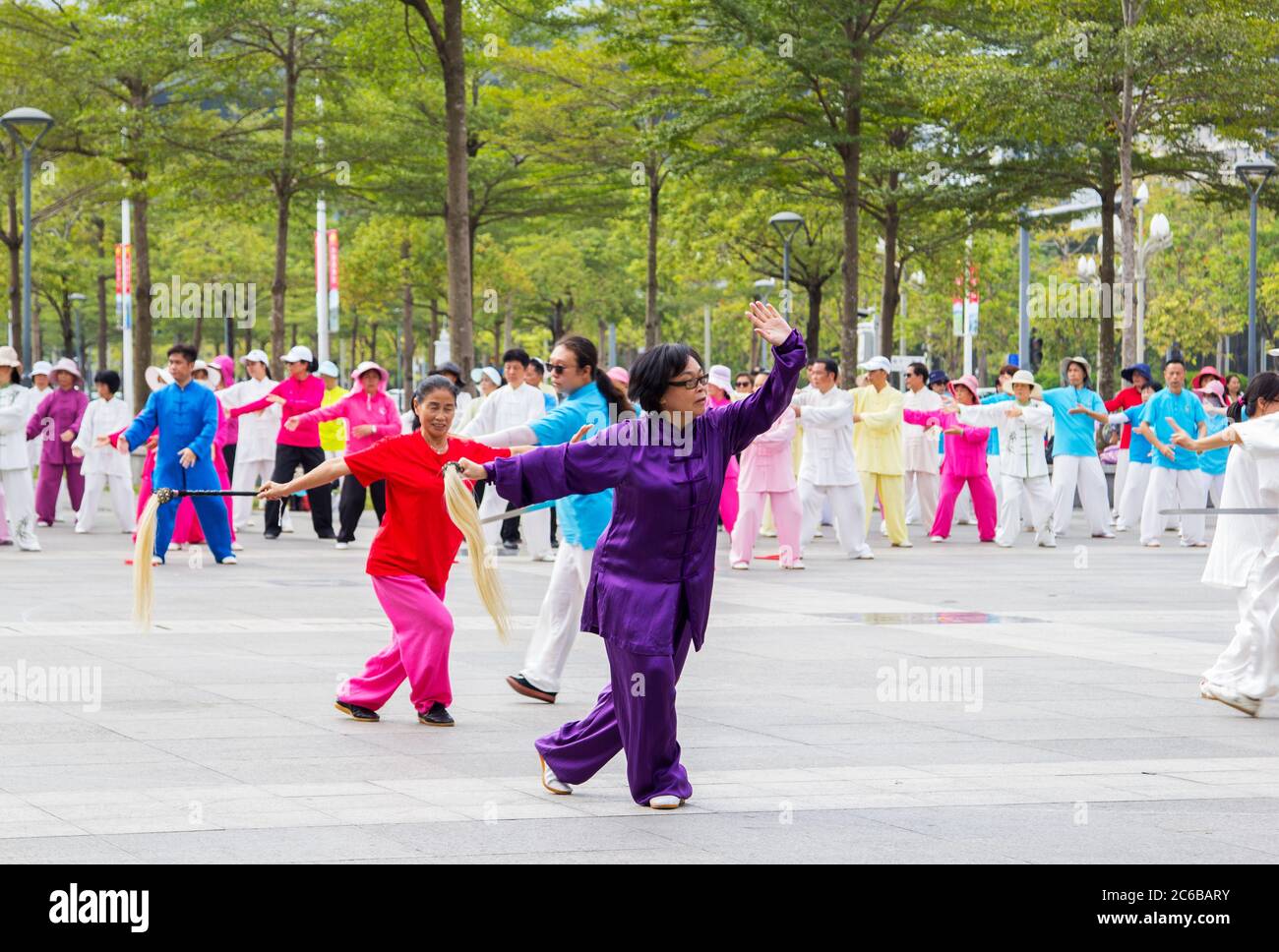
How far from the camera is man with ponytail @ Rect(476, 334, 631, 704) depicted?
9.23 m

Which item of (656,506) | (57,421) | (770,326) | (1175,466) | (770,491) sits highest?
(770,326)

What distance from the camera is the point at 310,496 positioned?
66.5ft

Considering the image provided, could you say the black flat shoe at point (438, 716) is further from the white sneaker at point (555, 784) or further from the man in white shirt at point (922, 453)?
the man in white shirt at point (922, 453)

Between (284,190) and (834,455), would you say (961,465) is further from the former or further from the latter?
(284,190)

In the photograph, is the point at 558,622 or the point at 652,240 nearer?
the point at 558,622

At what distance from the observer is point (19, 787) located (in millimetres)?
6969

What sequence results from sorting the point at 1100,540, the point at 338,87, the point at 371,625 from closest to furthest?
the point at 371,625 < the point at 1100,540 < the point at 338,87

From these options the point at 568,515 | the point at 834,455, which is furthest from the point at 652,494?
the point at 834,455

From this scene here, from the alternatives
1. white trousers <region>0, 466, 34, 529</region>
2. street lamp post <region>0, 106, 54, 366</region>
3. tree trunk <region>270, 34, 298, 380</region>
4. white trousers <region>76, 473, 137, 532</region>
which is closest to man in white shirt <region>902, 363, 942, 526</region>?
white trousers <region>76, 473, 137, 532</region>

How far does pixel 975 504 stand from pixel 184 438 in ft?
27.1

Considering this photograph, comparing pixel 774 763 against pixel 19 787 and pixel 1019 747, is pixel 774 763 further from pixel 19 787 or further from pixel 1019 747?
pixel 19 787

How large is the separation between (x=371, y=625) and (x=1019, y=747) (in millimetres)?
5228

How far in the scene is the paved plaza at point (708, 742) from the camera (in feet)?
20.2

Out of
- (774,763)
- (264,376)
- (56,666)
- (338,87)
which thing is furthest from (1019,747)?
(338,87)
